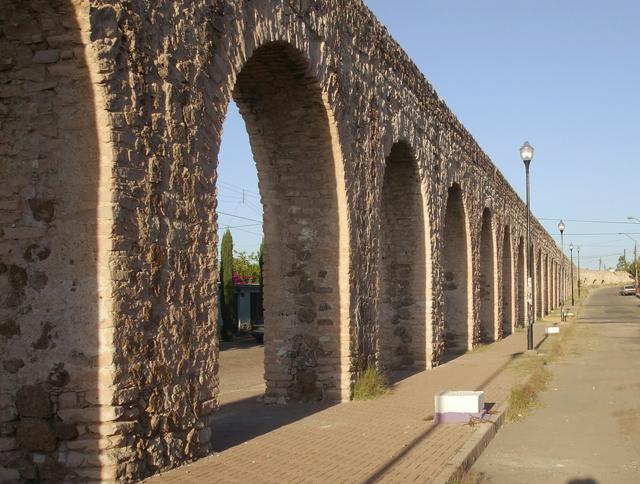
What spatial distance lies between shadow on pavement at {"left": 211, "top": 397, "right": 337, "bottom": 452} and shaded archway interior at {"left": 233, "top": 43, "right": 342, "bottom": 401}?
0.36m

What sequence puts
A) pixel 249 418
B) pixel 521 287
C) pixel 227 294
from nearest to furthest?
pixel 249 418
pixel 227 294
pixel 521 287

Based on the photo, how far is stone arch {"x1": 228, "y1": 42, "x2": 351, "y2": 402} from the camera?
1083cm

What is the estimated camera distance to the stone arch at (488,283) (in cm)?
2562

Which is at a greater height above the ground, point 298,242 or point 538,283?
point 298,242

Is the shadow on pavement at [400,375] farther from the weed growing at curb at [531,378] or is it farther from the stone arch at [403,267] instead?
the weed growing at curb at [531,378]

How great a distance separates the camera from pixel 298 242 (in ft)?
36.1

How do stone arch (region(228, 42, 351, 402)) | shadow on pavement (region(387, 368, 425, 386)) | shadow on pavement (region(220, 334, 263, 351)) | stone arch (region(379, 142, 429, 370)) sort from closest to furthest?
1. stone arch (region(228, 42, 351, 402))
2. shadow on pavement (region(387, 368, 425, 386))
3. stone arch (region(379, 142, 429, 370))
4. shadow on pavement (region(220, 334, 263, 351))

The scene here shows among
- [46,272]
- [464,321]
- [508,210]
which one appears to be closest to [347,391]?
[46,272]

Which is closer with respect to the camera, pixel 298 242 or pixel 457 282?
pixel 298 242

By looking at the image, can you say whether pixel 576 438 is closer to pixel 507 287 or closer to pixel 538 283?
pixel 507 287

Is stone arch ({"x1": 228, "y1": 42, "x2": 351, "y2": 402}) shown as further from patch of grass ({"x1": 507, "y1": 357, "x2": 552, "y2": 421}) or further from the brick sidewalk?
patch of grass ({"x1": 507, "y1": 357, "x2": 552, "y2": 421})

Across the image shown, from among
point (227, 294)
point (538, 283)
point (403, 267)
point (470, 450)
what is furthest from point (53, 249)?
point (538, 283)

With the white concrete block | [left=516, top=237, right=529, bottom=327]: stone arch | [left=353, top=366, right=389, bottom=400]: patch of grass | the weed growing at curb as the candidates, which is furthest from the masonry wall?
[left=516, top=237, right=529, bottom=327]: stone arch

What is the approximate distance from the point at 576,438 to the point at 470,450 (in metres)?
1.94
